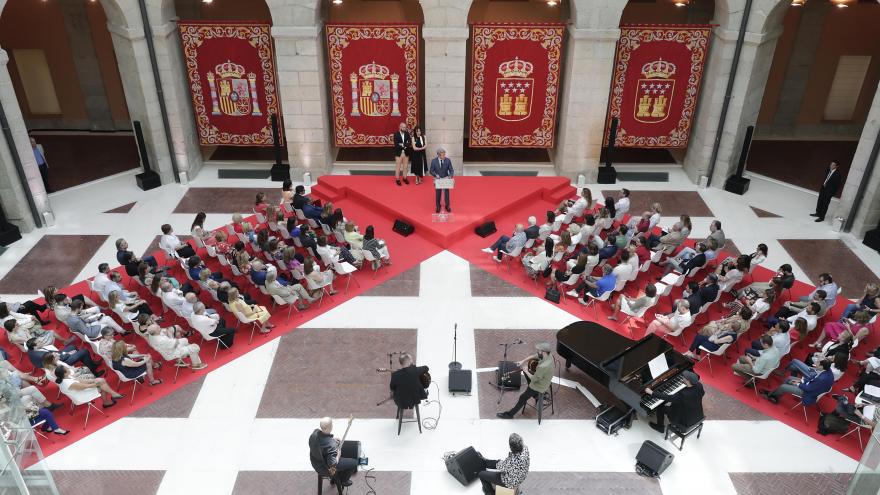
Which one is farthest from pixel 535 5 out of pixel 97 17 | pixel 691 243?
pixel 97 17

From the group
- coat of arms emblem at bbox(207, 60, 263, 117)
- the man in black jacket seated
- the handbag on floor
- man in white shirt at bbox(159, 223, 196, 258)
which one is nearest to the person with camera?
the man in black jacket seated

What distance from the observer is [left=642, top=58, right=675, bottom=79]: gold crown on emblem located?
671 inches

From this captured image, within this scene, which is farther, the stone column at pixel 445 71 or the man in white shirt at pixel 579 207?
the stone column at pixel 445 71

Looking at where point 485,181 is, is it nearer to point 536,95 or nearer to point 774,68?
point 536,95

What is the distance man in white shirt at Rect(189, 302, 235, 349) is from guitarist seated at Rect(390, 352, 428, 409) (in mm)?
3563

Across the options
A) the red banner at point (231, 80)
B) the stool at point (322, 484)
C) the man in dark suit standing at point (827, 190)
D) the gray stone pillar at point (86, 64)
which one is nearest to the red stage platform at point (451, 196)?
the red banner at point (231, 80)

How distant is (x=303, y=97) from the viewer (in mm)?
16875

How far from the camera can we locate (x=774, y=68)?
1972 centimetres

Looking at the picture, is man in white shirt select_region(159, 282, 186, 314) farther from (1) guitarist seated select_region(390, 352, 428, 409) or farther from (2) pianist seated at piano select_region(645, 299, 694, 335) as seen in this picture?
(2) pianist seated at piano select_region(645, 299, 694, 335)

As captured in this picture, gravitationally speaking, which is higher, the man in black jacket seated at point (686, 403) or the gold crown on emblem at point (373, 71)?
the gold crown on emblem at point (373, 71)

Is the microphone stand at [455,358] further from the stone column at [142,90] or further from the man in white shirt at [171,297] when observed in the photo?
the stone column at [142,90]

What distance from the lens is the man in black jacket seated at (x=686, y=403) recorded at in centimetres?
943

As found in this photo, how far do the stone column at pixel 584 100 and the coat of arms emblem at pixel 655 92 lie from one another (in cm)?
94

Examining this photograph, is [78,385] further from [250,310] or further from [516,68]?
[516,68]
